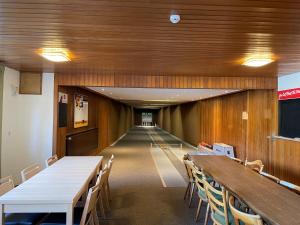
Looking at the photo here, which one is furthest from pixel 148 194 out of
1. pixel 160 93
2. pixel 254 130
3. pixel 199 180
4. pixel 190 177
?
pixel 160 93

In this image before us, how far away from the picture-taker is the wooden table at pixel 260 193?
1868 millimetres

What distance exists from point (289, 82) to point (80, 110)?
5327 millimetres

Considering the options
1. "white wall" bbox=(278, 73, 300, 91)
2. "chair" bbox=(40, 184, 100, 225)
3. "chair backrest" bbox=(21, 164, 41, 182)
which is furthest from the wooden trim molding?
"chair" bbox=(40, 184, 100, 225)

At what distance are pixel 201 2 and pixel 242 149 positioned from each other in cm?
599

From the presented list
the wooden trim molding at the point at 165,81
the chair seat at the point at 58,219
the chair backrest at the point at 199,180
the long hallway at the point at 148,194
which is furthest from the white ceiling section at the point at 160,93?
the chair seat at the point at 58,219

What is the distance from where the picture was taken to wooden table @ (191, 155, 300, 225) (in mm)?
1868

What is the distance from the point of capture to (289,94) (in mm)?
5246

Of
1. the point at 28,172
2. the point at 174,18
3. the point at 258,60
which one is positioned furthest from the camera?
the point at 258,60

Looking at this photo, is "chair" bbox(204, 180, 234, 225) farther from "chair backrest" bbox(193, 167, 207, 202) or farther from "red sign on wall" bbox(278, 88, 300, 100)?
"red sign on wall" bbox(278, 88, 300, 100)

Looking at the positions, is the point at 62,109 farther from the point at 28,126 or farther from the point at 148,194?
the point at 148,194

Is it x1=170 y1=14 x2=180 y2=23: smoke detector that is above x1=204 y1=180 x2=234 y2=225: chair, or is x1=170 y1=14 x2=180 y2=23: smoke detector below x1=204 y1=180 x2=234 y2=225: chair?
above

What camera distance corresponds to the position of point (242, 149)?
7.18 metres

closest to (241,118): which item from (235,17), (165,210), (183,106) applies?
(165,210)

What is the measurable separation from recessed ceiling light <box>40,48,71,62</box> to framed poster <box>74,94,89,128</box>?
9.55ft
